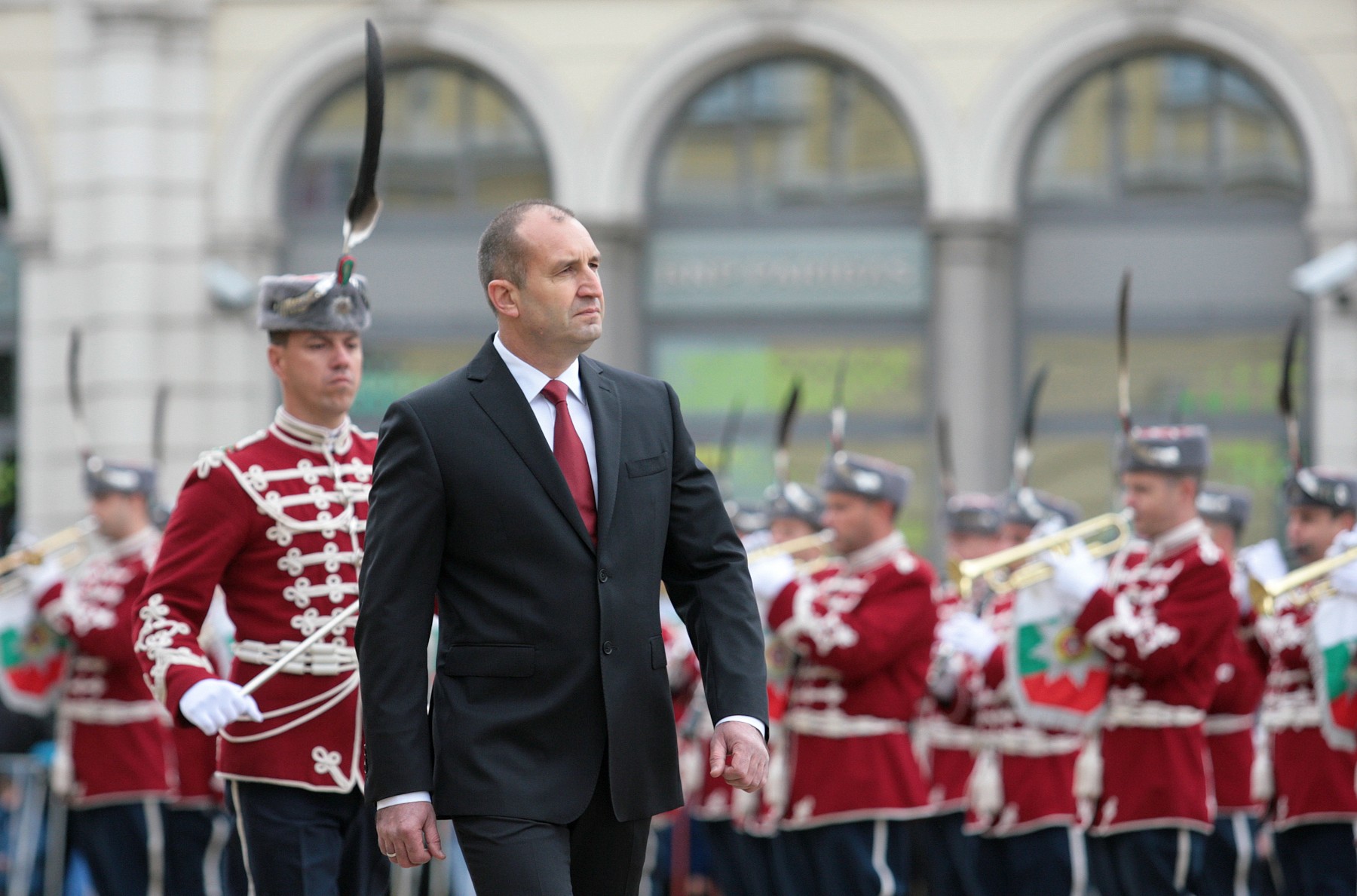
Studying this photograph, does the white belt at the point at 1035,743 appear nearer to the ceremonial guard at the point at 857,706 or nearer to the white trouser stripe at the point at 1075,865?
the white trouser stripe at the point at 1075,865

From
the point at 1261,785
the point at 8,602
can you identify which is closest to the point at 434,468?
the point at 1261,785

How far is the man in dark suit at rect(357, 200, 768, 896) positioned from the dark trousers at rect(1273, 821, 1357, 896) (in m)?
4.35

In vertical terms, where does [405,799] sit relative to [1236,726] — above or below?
above

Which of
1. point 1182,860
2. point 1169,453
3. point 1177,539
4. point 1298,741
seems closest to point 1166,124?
point 1298,741

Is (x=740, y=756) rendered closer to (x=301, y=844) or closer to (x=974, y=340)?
(x=301, y=844)

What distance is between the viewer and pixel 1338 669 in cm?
757

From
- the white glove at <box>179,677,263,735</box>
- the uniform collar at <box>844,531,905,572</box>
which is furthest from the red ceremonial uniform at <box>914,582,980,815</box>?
the white glove at <box>179,677,263,735</box>

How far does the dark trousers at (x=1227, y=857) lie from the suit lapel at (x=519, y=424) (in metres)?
4.68

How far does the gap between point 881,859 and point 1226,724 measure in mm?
2006

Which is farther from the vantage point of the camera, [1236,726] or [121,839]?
[121,839]

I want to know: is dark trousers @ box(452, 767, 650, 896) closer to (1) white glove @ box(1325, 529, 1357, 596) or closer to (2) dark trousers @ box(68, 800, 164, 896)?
(1) white glove @ box(1325, 529, 1357, 596)

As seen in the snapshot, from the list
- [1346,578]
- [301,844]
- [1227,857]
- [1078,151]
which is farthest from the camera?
[1078,151]

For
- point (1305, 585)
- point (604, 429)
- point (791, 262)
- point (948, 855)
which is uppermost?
point (791, 262)

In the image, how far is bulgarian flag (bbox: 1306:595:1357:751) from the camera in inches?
297
